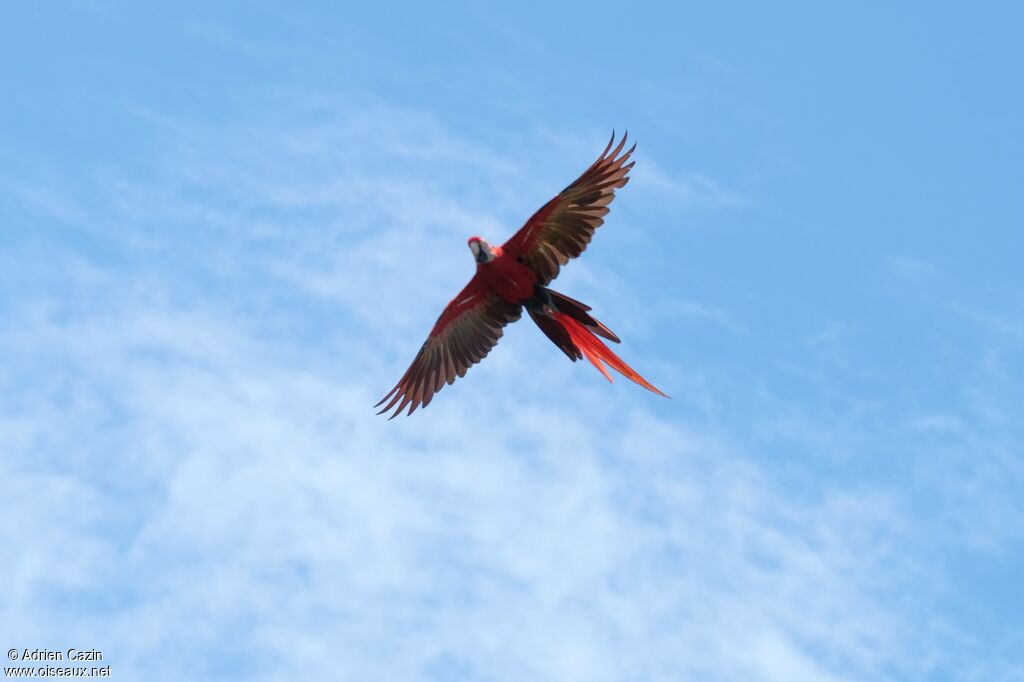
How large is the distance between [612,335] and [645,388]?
782 mm

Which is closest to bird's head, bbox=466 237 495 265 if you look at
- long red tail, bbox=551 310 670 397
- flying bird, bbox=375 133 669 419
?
flying bird, bbox=375 133 669 419

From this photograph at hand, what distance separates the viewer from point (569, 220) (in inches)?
606

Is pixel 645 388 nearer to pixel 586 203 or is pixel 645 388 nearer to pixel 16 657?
pixel 586 203

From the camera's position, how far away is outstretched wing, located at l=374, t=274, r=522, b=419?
1652cm

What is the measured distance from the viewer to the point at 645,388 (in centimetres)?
1503

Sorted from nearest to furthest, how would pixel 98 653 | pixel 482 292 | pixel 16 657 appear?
pixel 16 657 < pixel 98 653 < pixel 482 292

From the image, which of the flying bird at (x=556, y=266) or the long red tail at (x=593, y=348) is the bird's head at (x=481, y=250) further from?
the long red tail at (x=593, y=348)

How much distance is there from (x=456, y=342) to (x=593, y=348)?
7.19 feet

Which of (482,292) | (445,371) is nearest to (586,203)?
(482,292)

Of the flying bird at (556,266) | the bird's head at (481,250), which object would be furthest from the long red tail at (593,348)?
the bird's head at (481,250)

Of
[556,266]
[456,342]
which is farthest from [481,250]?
[456,342]

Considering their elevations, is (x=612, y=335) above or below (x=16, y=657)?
above

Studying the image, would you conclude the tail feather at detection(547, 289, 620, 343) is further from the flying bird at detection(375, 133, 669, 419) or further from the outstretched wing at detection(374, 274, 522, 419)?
the outstretched wing at detection(374, 274, 522, 419)

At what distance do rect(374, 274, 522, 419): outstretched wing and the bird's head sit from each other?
2.18 feet
